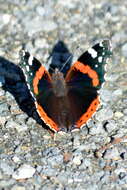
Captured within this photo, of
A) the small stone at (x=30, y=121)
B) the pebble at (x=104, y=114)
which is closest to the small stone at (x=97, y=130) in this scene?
the pebble at (x=104, y=114)

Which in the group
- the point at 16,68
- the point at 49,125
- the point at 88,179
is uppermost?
the point at 16,68

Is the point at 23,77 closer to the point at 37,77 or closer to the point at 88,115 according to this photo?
the point at 37,77

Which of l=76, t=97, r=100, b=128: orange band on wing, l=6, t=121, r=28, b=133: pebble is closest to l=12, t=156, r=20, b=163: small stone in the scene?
l=6, t=121, r=28, b=133: pebble

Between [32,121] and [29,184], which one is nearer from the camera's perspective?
[29,184]

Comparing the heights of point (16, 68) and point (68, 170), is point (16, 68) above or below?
above

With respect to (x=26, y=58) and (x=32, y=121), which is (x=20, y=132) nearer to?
(x=32, y=121)

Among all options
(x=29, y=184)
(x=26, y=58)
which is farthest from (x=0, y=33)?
(x=29, y=184)

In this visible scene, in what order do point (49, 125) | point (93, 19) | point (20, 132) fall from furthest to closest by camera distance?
point (93, 19) < point (20, 132) < point (49, 125)

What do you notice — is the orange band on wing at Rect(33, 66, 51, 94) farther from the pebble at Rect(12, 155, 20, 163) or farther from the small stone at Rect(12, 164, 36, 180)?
the small stone at Rect(12, 164, 36, 180)
